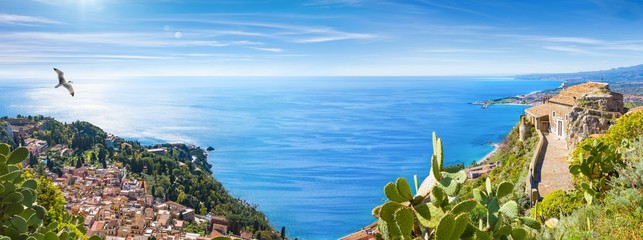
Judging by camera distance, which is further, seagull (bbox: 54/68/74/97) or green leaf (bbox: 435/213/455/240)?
seagull (bbox: 54/68/74/97)

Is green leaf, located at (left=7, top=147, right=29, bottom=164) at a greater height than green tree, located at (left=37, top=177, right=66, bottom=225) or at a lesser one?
greater

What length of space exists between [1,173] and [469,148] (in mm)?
49134

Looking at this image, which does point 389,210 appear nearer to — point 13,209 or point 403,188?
point 403,188

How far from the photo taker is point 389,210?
1855mm

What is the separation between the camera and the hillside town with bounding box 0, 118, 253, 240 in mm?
21406

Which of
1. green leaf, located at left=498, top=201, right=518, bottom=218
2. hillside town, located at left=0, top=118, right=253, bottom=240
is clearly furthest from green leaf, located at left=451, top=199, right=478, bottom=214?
hillside town, located at left=0, top=118, right=253, bottom=240

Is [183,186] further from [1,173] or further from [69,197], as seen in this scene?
[1,173]

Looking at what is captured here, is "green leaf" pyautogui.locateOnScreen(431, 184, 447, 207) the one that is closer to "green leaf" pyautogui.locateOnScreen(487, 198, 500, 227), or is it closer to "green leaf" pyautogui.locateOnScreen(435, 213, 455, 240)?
"green leaf" pyautogui.locateOnScreen(435, 213, 455, 240)

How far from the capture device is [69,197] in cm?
2541

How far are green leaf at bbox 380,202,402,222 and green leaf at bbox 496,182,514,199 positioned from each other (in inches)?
27.1

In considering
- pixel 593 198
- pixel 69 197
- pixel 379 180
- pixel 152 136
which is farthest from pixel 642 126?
pixel 152 136

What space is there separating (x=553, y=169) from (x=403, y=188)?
9.17m

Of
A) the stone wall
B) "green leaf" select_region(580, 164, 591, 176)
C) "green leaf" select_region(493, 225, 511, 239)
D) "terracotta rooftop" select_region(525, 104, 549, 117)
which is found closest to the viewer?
"green leaf" select_region(493, 225, 511, 239)

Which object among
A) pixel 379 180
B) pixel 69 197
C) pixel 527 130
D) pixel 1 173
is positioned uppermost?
pixel 1 173
